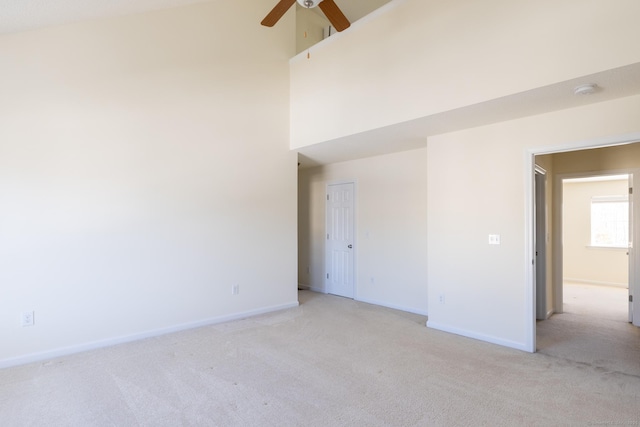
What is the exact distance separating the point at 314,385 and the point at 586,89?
124 inches

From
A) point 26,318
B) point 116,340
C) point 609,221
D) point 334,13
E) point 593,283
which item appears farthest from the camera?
point 609,221

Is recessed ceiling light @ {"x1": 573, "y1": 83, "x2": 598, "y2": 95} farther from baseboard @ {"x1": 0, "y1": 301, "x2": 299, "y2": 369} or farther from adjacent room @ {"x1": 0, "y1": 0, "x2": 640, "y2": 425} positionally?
baseboard @ {"x1": 0, "y1": 301, "x2": 299, "y2": 369}

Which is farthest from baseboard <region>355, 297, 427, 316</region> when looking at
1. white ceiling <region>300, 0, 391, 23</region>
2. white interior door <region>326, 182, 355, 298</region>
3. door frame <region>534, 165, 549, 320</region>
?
white ceiling <region>300, 0, 391, 23</region>

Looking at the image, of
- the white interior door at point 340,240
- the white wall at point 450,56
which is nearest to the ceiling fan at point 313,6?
the white wall at point 450,56

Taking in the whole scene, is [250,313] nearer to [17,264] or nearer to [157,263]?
[157,263]

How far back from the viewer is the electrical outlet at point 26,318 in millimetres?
3098

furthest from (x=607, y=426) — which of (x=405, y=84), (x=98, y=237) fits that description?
(x=98, y=237)

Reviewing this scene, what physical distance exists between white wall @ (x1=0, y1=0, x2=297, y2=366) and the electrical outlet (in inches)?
2.0

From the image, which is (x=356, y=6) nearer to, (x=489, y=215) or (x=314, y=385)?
(x=489, y=215)

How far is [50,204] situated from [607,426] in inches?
187

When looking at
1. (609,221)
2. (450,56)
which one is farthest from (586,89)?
(609,221)

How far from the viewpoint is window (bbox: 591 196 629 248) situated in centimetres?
711

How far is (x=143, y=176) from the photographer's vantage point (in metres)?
3.76

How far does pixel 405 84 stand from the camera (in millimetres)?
3537
